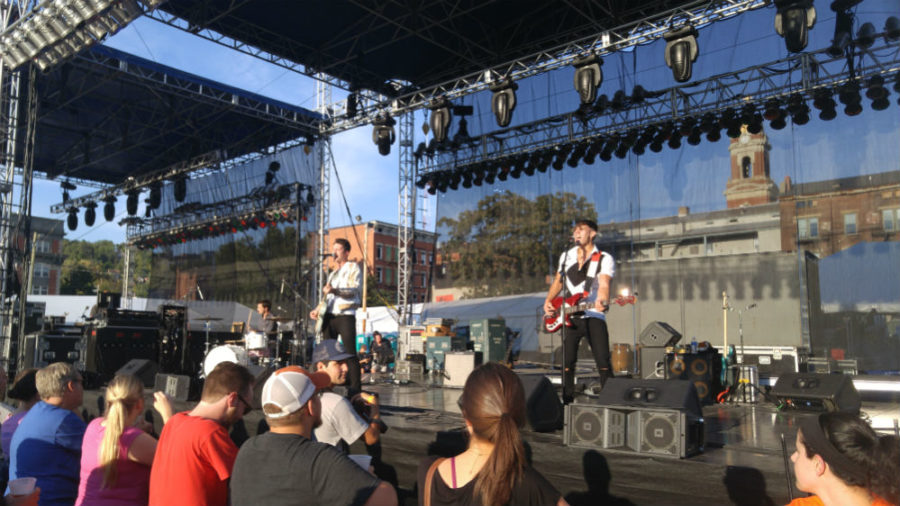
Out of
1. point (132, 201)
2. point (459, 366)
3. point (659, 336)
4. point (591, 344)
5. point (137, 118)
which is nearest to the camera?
point (591, 344)

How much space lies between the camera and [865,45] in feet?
33.9

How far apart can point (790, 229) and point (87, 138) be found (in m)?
18.9

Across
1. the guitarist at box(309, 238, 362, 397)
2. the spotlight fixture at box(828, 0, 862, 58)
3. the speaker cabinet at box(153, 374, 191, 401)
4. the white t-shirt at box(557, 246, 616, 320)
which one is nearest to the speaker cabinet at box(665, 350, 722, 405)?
the white t-shirt at box(557, 246, 616, 320)

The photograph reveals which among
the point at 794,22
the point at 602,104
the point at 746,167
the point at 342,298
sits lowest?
the point at 342,298

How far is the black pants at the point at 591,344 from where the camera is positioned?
5.07m

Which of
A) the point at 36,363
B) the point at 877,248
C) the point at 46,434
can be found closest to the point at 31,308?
the point at 36,363

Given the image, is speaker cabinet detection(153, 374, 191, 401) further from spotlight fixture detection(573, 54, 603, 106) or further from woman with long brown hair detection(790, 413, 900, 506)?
spotlight fixture detection(573, 54, 603, 106)

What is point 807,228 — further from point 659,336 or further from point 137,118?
point 137,118

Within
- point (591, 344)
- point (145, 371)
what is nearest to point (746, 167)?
point (591, 344)

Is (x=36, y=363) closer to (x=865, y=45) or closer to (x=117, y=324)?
(x=117, y=324)

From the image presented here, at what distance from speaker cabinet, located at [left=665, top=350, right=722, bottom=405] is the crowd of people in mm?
4808

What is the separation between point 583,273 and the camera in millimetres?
5328

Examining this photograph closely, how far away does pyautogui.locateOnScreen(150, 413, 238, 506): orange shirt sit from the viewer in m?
2.58

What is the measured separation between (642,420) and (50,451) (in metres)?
3.14
